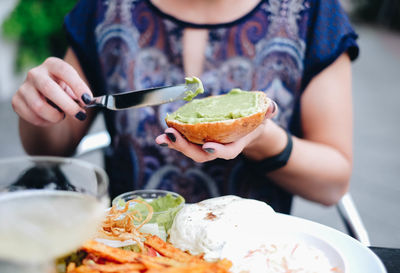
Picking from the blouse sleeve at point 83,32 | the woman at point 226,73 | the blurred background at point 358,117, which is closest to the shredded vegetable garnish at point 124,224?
the woman at point 226,73

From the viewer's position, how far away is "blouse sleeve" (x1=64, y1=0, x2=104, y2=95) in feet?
5.77

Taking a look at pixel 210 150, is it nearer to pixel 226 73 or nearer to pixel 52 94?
pixel 52 94

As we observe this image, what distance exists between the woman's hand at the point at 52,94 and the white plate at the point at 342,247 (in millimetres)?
634

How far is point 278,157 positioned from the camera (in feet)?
4.77

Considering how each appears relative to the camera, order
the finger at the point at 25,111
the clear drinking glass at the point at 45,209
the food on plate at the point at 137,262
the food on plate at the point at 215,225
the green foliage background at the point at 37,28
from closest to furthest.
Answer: the clear drinking glass at the point at 45,209
the food on plate at the point at 137,262
the food on plate at the point at 215,225
the finger at the point at 25,111
the green foliage background at the point at 37,28

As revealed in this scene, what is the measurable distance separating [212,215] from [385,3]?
44.8 ft

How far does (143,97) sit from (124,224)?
346 mm

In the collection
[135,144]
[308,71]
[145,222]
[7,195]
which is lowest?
[135,144]

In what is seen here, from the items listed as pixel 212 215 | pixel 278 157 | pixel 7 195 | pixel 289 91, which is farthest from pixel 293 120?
pixel 7 195

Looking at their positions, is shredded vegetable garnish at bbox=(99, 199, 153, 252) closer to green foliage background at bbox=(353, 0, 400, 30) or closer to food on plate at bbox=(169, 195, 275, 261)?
food on plate at bbox=(169, 195, 275, 261)

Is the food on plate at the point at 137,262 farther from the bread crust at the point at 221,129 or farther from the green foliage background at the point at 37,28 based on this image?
the green foliage background at the point at 37,28

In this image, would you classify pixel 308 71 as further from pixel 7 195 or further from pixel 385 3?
pixel 385 3

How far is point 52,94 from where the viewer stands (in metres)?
1.19

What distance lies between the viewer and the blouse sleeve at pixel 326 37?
1594 mm
